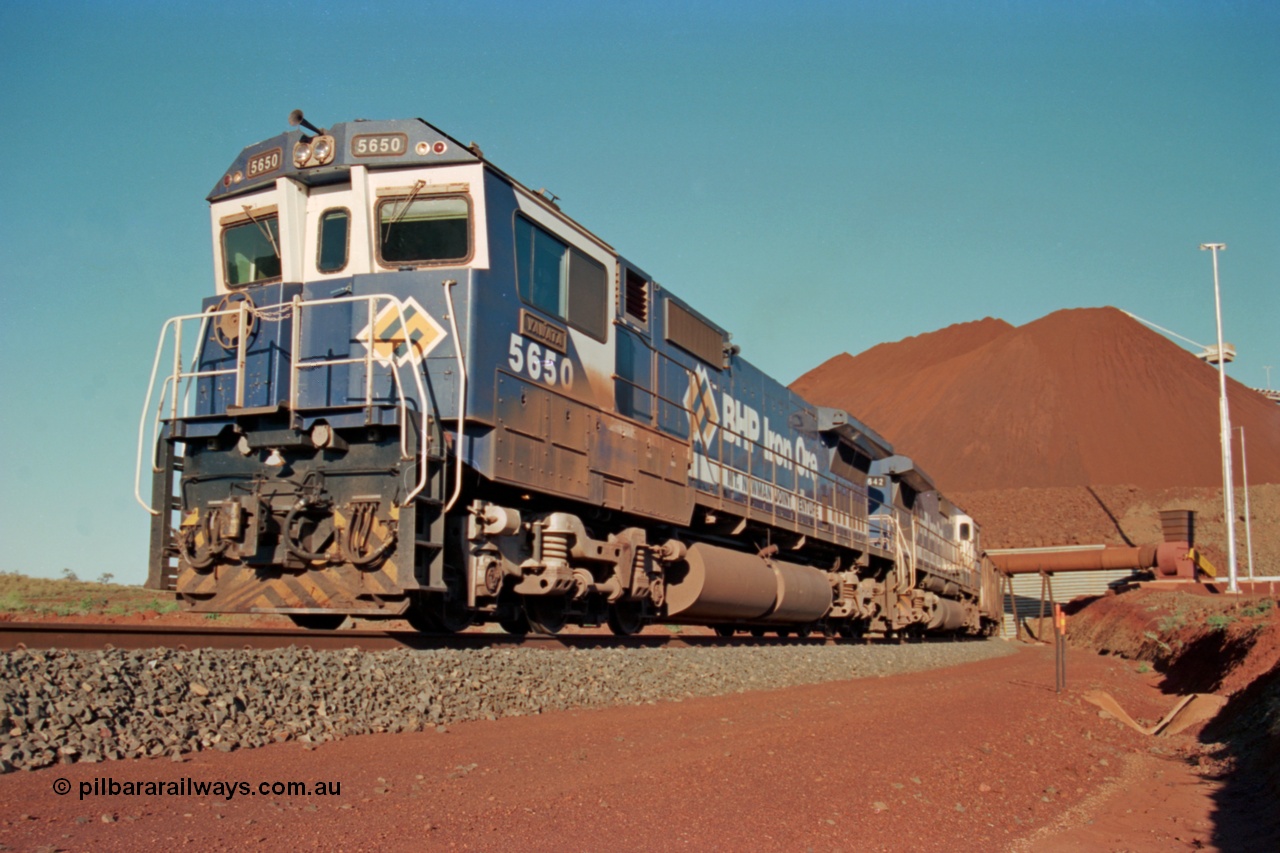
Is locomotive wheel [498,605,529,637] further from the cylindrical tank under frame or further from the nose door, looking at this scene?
the nose door

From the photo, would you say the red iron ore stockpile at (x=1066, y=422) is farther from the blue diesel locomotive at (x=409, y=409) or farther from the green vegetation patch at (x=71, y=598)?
the blue diesel locomotive at (x=409, y=409)

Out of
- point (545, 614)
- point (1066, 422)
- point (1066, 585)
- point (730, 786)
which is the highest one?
point (1066, 422)

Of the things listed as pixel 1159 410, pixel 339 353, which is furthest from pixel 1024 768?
pixel 1159 410

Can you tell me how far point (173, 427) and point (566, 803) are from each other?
5.98 m

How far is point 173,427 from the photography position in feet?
29.0

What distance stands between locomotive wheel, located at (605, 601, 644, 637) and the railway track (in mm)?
514

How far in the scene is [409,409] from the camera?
790cm

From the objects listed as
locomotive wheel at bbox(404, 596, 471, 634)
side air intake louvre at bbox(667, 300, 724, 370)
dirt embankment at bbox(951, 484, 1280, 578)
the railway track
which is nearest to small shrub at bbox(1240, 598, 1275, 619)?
side air intake louvre at bbox(667, 300, 724, 370)

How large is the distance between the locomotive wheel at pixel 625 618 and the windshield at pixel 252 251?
4875 millimetres

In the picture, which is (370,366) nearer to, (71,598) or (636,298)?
(636,298)

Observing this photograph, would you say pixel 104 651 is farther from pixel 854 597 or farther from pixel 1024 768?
pixel 854 597

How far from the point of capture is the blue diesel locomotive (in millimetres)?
8062

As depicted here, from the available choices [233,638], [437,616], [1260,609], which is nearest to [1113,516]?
[1260,609]

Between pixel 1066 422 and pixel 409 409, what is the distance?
86.5 meters
